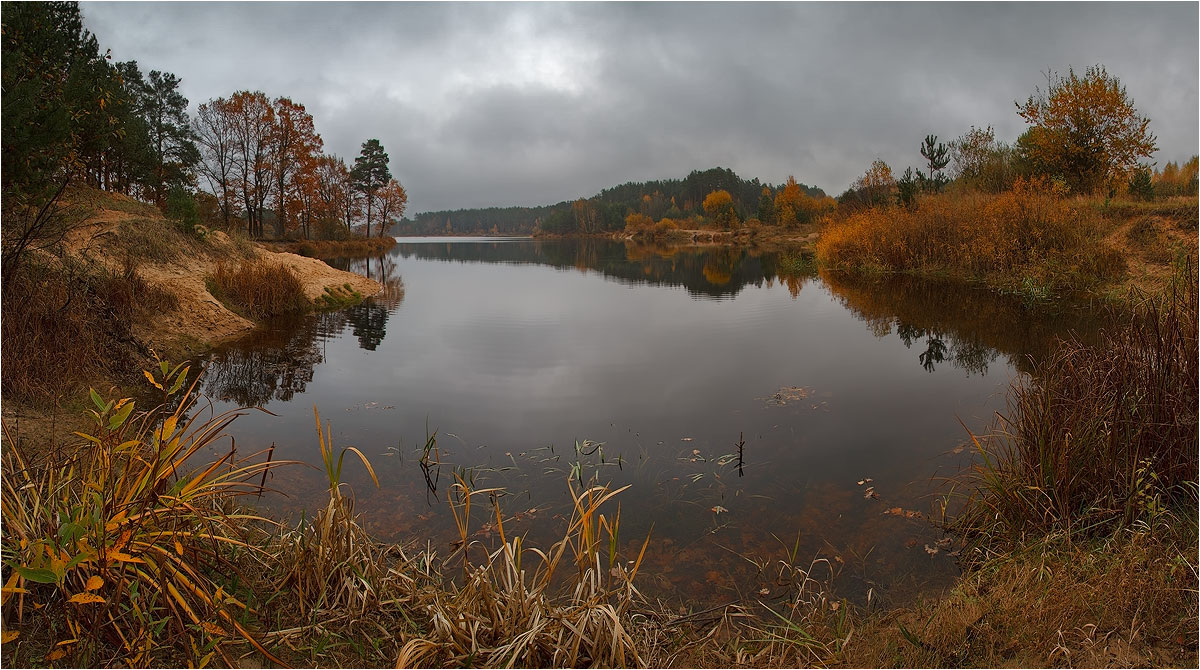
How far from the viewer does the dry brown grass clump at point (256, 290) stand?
13.4m

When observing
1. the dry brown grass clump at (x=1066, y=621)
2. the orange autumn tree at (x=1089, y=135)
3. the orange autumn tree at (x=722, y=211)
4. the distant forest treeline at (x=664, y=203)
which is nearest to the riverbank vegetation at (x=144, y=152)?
the dry brown grass clump at (x=1066, y=621)

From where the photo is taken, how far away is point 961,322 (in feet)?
40.6

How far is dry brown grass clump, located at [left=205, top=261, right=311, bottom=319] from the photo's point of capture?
13375 mm

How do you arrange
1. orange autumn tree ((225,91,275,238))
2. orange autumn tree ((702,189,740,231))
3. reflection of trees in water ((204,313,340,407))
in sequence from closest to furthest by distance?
reflection of trees in water ((204,313,340,407)) < orange autumn tree ((225,91,275,238)) < orange autumn tree ((702,189,740,231))

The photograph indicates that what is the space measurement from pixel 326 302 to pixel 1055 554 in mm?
16893

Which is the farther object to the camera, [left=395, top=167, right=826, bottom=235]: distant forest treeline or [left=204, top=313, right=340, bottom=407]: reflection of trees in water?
[left=395, top=167, right=826, bottom=235]: distant forest treeline

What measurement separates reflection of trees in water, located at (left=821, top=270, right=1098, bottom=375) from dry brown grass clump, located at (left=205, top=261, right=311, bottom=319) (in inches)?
524

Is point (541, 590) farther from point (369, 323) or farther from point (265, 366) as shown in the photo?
point (369, 323)

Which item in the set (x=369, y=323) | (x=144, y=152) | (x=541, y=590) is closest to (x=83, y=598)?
(x=541, y=590)

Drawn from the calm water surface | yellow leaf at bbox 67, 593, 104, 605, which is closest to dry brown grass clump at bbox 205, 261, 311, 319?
the calm water surface

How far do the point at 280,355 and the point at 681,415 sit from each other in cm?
724

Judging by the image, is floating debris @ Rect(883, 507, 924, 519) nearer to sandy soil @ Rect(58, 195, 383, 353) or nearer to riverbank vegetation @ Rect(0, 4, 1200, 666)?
riverbank vegetation @ Rect(0, 4, 1200, 666)

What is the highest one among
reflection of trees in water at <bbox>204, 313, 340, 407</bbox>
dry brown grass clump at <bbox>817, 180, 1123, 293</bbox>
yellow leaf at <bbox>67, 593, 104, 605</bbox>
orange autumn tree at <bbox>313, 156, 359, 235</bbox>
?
orange autumn tree at <bbox>313, 156, 359, 235</bbox>

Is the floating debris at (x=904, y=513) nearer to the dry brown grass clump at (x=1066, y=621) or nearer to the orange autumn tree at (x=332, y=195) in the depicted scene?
the dry brown grass clump at (x=1066, y=621)
